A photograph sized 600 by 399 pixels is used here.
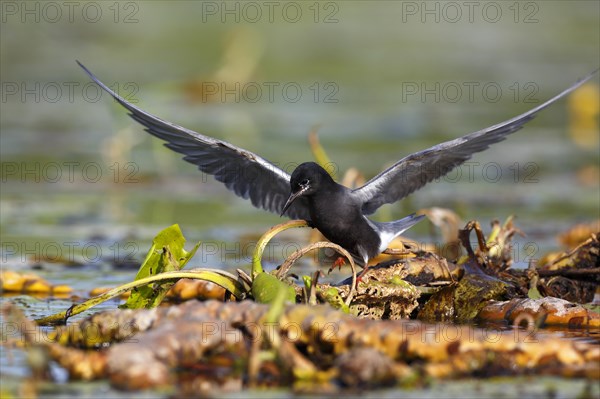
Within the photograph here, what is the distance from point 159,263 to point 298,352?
1.22m

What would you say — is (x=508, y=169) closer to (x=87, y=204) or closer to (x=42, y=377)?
(x=87, y=204)

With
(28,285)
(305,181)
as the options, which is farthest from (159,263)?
(28,285)

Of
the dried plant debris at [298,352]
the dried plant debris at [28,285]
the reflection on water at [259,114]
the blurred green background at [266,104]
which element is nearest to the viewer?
the dried plant debris at [298,352]

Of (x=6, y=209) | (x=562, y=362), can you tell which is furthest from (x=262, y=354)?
(x=6, y=209)

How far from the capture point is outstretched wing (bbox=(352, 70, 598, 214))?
20.7 feet

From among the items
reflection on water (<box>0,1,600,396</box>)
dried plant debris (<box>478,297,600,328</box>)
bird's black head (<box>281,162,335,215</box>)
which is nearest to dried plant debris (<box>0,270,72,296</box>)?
reflection on water (<box>0,1,600,396</box>)

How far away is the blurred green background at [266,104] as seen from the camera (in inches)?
383

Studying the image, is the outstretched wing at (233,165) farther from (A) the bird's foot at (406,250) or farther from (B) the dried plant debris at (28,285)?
(B) the dried plant debris at (28,285)

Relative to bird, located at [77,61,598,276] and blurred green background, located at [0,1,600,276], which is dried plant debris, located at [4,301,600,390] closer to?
bird, located at [77,61,598,276]

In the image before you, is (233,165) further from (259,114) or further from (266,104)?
(266,104)

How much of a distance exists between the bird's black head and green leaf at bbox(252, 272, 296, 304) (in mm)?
1031

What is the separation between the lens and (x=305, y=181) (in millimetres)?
6016

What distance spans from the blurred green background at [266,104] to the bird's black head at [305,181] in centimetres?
158

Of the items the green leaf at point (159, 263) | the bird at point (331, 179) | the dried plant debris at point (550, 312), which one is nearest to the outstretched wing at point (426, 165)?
the bird at point (331, 179)
